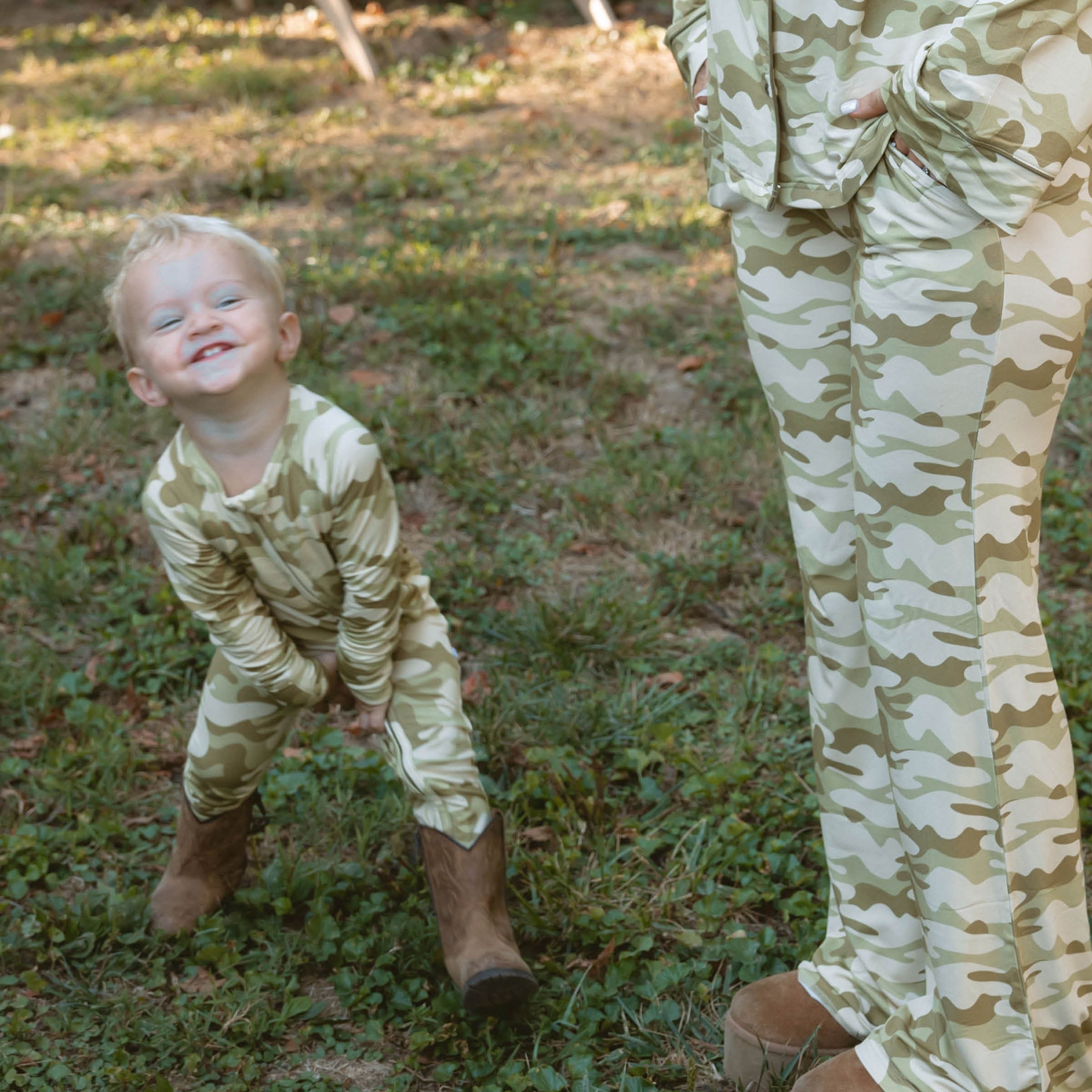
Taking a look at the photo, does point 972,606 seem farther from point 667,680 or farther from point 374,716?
point 667,680

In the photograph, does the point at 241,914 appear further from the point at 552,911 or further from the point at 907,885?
the point at 907,885

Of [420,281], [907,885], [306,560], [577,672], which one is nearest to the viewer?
[907,885]

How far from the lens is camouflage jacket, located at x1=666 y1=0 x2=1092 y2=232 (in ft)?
4.39

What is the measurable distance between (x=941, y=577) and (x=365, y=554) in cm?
106

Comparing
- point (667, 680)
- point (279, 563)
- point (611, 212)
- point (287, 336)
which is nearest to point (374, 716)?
point (279, 563)

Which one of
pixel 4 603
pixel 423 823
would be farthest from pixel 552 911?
pixel 4 603

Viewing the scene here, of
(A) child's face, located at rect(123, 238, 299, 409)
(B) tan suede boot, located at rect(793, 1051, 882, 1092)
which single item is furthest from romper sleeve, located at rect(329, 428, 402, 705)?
(B) tan suede boot, located at rect(793, 1051, 882, 1092)

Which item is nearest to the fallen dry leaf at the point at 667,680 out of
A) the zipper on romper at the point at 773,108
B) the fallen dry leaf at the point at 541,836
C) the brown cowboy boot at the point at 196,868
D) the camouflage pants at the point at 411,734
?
the fallen dry leaf at the point at 541,836

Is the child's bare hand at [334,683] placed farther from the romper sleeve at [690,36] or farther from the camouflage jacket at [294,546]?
the romper sleeve at [690,36]

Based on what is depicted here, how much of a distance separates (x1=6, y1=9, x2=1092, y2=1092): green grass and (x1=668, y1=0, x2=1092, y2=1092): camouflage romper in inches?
28.5

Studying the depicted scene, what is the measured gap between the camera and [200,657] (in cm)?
339

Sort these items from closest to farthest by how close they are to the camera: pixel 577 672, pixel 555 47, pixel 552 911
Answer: pixel 552 911
pixel 577 672
pixel 555 47

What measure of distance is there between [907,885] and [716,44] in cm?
118

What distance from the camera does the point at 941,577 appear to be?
5.08 ft
